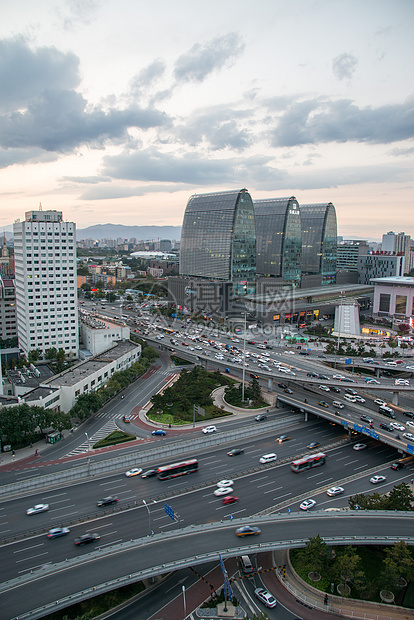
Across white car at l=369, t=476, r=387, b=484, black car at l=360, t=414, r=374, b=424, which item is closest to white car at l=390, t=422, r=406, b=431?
black car at l=360, t=414, r=374, b=424

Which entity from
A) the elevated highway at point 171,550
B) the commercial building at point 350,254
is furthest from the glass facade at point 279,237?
the elevated highway at point 171,550

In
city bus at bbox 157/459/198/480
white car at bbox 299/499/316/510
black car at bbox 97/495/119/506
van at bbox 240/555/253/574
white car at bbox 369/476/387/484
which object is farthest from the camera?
white car at bbox 369/476/387/484

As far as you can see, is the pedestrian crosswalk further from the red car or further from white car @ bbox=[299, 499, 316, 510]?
white car @ bbox=[299, 499, 316, 510]

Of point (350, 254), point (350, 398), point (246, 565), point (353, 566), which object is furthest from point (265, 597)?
point (350, 254)

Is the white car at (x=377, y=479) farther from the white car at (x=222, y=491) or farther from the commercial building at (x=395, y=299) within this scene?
the commercial building at (x=395, y=299)

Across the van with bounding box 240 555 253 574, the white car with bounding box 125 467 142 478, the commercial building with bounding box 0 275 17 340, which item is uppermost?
the commercial building with bounding box 0 275 17 340

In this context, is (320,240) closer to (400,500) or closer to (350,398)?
(350,398)

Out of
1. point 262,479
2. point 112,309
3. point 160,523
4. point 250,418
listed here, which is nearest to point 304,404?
point 250,418
